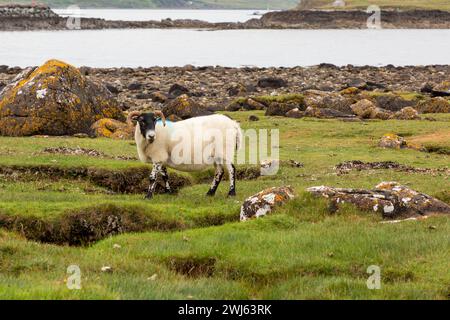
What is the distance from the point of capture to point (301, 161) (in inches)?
1106

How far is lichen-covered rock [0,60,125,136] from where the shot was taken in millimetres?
33406

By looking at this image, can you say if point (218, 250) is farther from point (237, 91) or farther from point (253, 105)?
point (237, 91)

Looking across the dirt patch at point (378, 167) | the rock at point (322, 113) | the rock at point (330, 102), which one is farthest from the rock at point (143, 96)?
the dirt patch at point (378, 167)

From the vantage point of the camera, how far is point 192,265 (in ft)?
47.7

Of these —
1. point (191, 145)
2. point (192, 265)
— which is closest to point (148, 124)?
point (191, 145)

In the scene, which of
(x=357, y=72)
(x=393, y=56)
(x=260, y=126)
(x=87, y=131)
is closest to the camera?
(x=87, y=131)

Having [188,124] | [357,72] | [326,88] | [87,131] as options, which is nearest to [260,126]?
[87,131]

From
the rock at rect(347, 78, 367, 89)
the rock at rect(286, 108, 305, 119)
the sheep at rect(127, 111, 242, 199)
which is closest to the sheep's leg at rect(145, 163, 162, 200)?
the sheep at rect(127, 111, 242, 199)

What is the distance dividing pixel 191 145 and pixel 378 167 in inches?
336

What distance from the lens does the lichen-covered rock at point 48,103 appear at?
1315 inches

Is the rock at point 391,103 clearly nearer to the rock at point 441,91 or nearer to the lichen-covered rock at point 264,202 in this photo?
the rock at point 441,91
